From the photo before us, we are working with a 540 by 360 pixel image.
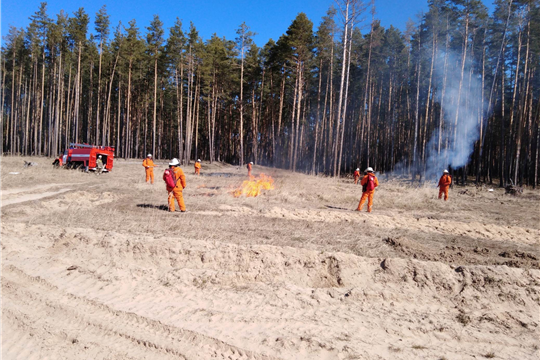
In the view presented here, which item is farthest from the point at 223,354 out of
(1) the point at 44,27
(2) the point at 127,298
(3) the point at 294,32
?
(1) the point at 44,27

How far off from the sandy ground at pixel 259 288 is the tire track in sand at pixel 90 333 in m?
0.02

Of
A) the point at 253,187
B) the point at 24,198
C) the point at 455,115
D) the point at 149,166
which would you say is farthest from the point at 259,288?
the point at 455,115

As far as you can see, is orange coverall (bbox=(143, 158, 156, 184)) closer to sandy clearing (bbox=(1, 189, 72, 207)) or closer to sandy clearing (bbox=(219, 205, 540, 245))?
sandy clearing (bbox=(1, 189, 72, 207))

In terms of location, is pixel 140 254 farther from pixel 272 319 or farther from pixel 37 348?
pixel 272 319

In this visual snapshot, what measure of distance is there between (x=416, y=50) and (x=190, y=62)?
22.3 m

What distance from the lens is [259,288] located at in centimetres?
529

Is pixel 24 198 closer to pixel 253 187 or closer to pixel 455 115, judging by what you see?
pixel 253 187

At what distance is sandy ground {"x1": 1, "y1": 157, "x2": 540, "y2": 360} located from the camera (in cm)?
383

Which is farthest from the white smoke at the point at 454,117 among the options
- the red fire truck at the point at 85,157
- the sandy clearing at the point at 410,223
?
the red fire truck at the point at 85,157

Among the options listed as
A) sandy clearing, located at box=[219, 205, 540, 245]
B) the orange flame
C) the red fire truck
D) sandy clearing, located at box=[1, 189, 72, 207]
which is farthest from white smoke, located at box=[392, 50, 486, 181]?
sandy clearing, located at box=[1, 189, 72, 207]

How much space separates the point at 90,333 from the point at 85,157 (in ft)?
Answer: 69.7

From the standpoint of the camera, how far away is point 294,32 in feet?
93.5

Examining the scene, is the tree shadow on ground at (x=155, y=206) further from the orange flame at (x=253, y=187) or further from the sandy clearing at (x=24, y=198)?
the sandy clearing at (x=24, y=198)

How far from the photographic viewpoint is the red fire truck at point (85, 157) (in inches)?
859
